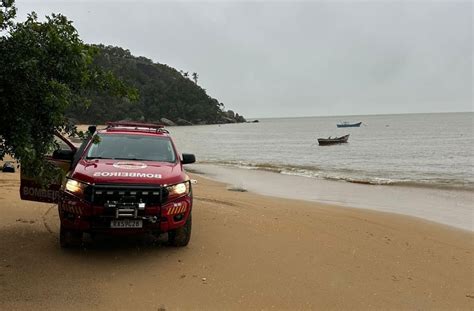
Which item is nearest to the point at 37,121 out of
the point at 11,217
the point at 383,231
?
the point at 11,217

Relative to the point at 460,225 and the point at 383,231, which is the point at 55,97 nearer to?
the point at 383,231

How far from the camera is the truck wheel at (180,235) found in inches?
238

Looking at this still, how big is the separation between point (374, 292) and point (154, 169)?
3.14m

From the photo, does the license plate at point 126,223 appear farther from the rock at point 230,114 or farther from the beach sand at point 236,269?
the rock at point 230,114

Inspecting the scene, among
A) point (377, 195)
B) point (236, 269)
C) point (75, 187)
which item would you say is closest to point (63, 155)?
point (75, 187)

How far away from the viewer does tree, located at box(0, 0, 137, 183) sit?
173 inches

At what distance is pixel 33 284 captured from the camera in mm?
4754

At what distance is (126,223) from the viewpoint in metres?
5.26

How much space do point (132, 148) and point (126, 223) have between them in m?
1.71

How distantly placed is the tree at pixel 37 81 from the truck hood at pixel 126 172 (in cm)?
67

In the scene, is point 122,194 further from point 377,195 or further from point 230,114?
point 230,114

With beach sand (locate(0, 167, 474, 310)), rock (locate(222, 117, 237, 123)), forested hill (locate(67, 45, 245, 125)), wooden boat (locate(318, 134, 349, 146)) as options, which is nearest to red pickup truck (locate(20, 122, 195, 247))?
beach sand (locate(0, 167, 474, 310))

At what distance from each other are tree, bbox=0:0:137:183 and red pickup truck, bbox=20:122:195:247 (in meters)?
0.68

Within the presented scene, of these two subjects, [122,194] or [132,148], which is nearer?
[122,194]
